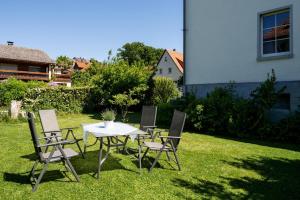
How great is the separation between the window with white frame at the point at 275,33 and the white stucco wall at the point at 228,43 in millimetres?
266

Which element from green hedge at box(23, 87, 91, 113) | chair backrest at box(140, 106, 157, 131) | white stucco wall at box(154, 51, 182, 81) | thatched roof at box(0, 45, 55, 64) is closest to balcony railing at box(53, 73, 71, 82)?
thatched roof at box(0, 45, 55, 64)

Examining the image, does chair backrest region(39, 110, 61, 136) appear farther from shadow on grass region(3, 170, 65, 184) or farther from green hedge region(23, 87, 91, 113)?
green hedge region(23, 87, 91, 113)

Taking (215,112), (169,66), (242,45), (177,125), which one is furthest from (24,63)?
(177,125)

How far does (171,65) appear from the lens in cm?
4756

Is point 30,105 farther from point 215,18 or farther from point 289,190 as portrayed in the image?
point 289,190

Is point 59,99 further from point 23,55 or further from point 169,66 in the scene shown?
point 169,66

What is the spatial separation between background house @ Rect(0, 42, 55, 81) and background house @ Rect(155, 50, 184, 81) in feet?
58.3

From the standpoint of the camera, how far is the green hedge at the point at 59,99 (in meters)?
17.4

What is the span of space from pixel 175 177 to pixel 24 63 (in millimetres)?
42963

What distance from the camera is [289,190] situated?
5.38 meters

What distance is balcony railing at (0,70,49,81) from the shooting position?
39.5 metres

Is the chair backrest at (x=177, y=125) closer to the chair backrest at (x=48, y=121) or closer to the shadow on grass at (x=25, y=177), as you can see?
the shadow on grass at (x=25, y=177)

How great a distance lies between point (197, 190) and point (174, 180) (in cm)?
65

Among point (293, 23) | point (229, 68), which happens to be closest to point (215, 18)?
point (229, 68)
